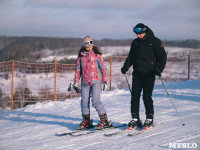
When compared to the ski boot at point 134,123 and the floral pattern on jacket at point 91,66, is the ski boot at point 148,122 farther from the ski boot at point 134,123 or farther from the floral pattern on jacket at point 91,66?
the floral pattern on jacket at point 91,66

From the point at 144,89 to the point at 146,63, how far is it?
1.38 ft

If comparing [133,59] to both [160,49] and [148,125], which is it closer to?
[160,49]

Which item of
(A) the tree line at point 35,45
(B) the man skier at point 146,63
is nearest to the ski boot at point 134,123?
(B) the man skier at point 146,63

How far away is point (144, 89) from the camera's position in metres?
4.36

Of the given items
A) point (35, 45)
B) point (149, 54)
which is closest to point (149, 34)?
point (149, 54)

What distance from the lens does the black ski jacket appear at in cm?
423

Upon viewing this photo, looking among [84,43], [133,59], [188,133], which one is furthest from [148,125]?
[84,43]

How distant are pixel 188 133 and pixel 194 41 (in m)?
53.6

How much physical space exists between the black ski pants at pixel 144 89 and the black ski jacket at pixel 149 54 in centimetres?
10

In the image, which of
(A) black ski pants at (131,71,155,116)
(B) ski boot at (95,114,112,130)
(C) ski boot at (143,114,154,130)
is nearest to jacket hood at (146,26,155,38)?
(A) black ski pants at (131,71,155,116)

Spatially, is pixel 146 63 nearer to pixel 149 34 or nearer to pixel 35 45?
pixel 149 34

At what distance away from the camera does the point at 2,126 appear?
239 inches

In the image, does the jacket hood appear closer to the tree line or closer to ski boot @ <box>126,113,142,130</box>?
ski boot @ <box>126,113,142,130</box>

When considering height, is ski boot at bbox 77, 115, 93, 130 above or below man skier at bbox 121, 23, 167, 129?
below
